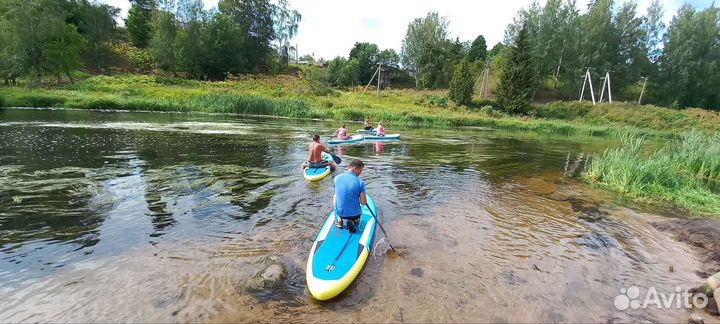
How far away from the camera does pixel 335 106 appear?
38.1 meters

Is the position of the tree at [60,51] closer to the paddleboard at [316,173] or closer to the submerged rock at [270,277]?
the paddleboard at [316,173]

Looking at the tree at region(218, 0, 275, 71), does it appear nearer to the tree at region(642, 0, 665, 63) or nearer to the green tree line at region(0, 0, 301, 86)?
the green tree line at region(0, 0, 301, 86)

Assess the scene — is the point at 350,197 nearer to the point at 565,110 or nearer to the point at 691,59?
the point at 565,110

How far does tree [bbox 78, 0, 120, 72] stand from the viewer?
48.9 m

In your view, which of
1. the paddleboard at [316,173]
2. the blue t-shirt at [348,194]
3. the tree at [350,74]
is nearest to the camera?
the blue t-shirt at [348,194]

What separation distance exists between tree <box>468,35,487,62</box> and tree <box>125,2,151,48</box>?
54529 mm

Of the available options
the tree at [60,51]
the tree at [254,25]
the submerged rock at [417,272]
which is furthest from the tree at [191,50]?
the submerged rock at [417,272]

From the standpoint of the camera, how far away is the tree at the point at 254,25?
60438mm

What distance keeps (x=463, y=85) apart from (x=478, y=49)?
31418 mm

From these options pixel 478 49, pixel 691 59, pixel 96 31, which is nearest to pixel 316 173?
pixel 96 31

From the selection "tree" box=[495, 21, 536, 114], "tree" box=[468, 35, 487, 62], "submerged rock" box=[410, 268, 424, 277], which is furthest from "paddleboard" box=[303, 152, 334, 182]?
"tree" box=[468, 35, 487, 62]

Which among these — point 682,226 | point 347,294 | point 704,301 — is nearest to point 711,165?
point 682,226

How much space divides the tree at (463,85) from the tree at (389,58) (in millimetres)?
24938

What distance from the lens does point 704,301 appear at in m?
5.41
